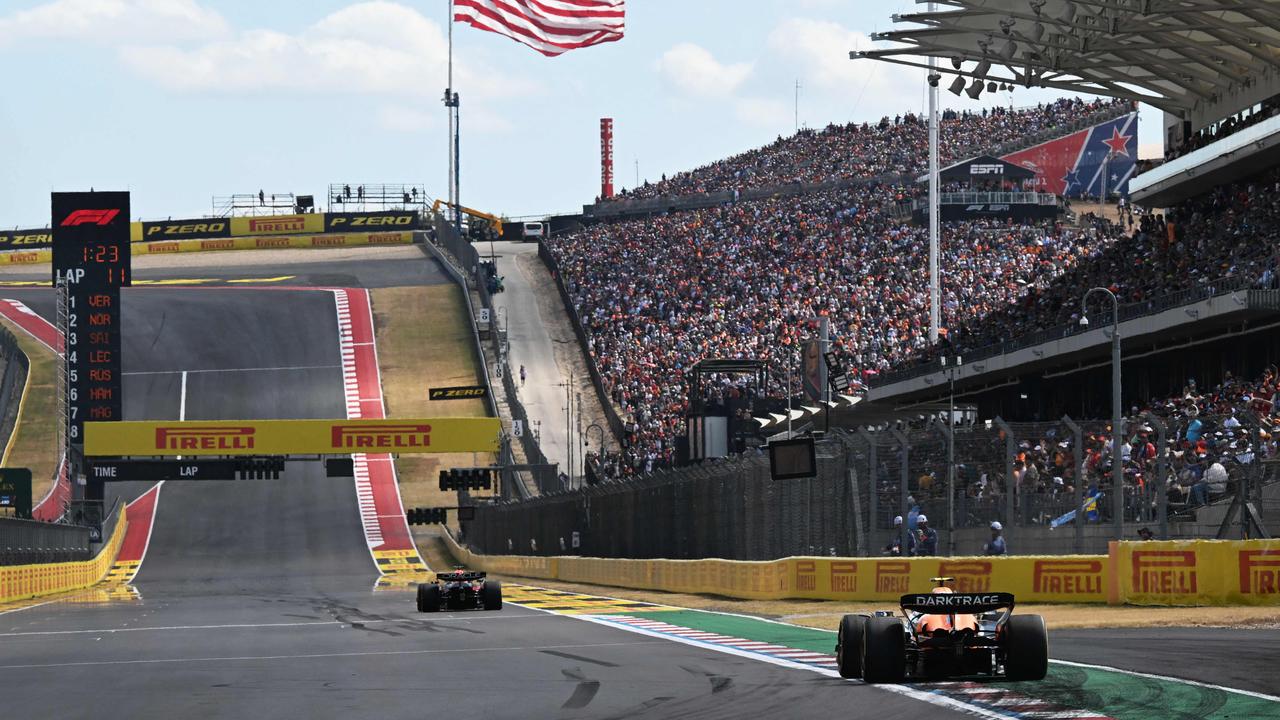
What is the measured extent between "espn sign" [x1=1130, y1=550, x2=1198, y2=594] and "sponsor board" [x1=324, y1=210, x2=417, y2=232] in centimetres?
10078

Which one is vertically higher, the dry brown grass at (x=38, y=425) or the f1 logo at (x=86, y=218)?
the f1 logo at (x=86, y=218)

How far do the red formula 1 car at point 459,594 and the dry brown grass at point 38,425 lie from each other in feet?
140

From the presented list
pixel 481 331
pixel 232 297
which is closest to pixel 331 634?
pixel 481 331

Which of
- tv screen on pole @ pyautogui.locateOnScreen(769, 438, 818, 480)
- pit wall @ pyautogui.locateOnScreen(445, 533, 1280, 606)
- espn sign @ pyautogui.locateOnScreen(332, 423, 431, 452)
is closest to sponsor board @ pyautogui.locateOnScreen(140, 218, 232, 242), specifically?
espn sign @ pyautogui.locateOnScreen(332, 423, 431, 452)

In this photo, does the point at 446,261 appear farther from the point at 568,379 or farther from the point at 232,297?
the point at 568,379

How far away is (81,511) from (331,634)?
37004mm

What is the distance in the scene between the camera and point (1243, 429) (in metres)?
24.8

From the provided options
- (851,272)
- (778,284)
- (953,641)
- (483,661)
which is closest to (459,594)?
(483,661)

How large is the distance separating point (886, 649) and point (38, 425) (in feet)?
225

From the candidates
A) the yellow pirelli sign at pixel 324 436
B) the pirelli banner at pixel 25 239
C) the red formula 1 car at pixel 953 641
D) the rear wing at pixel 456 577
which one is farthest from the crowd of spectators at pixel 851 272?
the pirelli banner at pixel 25 239

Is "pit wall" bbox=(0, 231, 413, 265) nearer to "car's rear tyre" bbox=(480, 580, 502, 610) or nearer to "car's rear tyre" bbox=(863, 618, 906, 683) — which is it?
"car's rear tyre" bbox=(480, 580, 502, 610)

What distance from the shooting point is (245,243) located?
400ft

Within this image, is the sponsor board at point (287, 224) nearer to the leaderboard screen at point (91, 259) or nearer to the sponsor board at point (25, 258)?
the sponsor board at point (25, 258)

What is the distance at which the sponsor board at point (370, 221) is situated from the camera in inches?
4776
